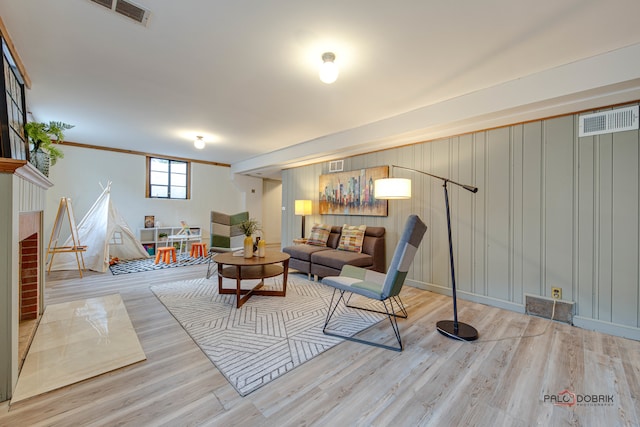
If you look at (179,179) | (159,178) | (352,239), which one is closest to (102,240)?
(159,178)

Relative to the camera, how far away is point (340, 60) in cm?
233

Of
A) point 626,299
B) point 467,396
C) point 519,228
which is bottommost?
point 467,396

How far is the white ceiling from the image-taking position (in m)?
1.78

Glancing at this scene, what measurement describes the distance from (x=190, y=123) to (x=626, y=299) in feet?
18.4

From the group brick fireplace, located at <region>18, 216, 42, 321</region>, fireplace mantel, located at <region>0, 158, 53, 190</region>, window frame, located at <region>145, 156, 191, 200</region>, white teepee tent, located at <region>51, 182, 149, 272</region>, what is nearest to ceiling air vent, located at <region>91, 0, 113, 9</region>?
fireplace mantel, located at <region>0, 158, 53, 190</region>

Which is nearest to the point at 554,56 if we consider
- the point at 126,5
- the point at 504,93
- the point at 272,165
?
the point at 504,93

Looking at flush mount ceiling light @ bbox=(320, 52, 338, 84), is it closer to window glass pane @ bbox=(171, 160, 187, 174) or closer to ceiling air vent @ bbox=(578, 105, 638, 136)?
ceiling air vent @ bbox=(578, 105, 638, 136)

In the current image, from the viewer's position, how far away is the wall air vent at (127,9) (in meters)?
1.71

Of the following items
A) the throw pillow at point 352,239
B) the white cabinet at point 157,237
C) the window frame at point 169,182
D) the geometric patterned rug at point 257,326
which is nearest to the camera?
the geometric patterned rug at point 257,326

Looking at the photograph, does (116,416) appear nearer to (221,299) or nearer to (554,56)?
(221,299)

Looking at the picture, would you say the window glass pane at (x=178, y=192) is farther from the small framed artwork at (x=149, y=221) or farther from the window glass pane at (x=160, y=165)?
the small framed artwork at (x=149, y=221)

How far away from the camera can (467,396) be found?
1.57 m

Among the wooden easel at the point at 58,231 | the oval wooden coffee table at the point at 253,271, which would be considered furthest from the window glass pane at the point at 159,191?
the oval wooden coffee table at the point at 253,271

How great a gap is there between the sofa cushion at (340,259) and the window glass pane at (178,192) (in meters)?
4.70
